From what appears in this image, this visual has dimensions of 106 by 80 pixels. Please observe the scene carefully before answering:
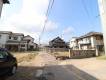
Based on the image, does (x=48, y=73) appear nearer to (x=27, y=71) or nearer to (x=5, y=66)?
(x=27, y=71)

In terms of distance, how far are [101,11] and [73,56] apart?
818 centimetres

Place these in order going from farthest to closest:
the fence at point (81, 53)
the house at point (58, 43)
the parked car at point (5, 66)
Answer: the house at point (58, 43)
the fence at point (81, 53)
the parked car at point (5, 66)

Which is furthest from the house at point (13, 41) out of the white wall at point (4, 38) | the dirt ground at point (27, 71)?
the dirt ground at point (27, 71)

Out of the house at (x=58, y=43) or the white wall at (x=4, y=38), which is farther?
the house at (x=58, y=43)

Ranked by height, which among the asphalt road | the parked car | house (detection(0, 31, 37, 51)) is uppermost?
house (detection(0, 31, 37, 51))

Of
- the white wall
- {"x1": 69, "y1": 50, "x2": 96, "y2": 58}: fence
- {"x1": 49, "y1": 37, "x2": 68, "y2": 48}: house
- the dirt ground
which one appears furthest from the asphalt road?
{"x1": 49, "y1": 37, "x2": 68, "y2": 48}: house

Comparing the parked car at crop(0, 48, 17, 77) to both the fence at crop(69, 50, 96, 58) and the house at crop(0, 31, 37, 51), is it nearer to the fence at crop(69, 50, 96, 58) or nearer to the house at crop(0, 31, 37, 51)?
the fence at crop(69, 50, 96, 58)

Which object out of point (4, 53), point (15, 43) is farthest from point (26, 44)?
point (4, 53)

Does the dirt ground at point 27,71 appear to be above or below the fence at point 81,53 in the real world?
below

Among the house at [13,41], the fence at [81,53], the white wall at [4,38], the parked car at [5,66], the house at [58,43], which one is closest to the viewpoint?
the parked car at [5,66]

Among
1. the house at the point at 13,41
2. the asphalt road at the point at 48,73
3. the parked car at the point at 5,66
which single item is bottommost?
the asphalt road at the point at 48,73

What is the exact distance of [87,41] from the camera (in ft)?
125

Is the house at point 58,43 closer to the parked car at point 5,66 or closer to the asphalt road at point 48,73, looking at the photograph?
the asphalt road at point 48,73

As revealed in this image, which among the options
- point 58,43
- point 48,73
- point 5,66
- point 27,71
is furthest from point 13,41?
point 5,66
